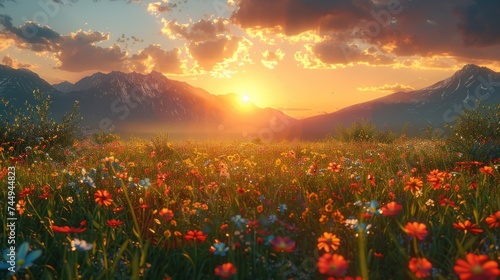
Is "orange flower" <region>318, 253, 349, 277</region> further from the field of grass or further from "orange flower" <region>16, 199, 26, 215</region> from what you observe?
"orange flower" <region>16, 199, 26, 215</region>

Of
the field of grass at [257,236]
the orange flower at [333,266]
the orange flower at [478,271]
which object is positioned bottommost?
the field of grass at [257,236]

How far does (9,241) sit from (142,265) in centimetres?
130

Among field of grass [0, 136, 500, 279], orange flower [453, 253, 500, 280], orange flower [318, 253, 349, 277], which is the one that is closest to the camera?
orange flower [453, 253, 500, 280]

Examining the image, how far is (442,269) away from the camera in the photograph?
7.76 feet

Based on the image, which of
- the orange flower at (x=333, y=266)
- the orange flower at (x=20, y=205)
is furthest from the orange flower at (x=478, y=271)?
the orange flower at (x=20, y=205)

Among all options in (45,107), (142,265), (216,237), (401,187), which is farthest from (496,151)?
(45,107)

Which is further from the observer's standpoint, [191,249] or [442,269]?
[191,249]

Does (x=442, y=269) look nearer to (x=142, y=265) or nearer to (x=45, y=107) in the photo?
(x=142, y=265)

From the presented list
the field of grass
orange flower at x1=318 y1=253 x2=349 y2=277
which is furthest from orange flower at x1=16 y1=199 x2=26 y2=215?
orange flower at x1=318 y1=253 x2=349 y2=277

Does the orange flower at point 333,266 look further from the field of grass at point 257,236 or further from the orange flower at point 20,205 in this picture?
the orange flower at point 20,205

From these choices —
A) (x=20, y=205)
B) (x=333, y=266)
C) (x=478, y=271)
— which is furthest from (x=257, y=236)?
(x=20, y=205)

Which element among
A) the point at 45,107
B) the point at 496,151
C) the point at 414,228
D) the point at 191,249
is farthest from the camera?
the point at 45,107

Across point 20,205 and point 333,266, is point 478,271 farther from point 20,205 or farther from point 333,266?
point 20,205

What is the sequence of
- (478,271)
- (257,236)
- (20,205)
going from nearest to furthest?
(478,271) → (257,236) → (20,205)
